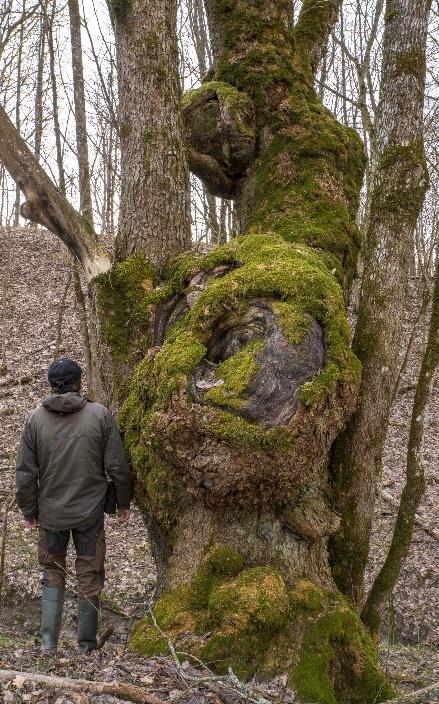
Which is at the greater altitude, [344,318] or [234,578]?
[344,318]

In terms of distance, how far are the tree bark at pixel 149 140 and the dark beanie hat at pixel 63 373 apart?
3.37ft

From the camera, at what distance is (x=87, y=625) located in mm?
4387

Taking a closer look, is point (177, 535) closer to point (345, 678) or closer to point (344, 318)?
point (345, 678)

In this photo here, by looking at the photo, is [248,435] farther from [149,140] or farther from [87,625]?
[149,140]

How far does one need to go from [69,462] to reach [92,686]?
1.97m

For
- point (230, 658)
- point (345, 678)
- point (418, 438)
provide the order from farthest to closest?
point (418, 438), point (345, 678), point (230, 658)

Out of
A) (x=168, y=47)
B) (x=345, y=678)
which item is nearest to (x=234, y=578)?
(x=345, y=678)

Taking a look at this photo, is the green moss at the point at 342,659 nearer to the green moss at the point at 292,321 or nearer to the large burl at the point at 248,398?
the large burl at the point at 248,398

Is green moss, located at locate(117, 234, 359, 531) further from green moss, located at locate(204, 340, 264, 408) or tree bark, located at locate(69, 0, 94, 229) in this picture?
tree bark, located at locate(69, 0, 94, 229)

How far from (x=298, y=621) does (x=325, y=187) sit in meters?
3.44

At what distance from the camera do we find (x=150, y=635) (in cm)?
366

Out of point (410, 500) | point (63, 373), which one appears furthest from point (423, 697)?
point (63, 373)

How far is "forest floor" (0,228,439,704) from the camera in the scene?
3121 millimetres

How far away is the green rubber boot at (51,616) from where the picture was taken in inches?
171
